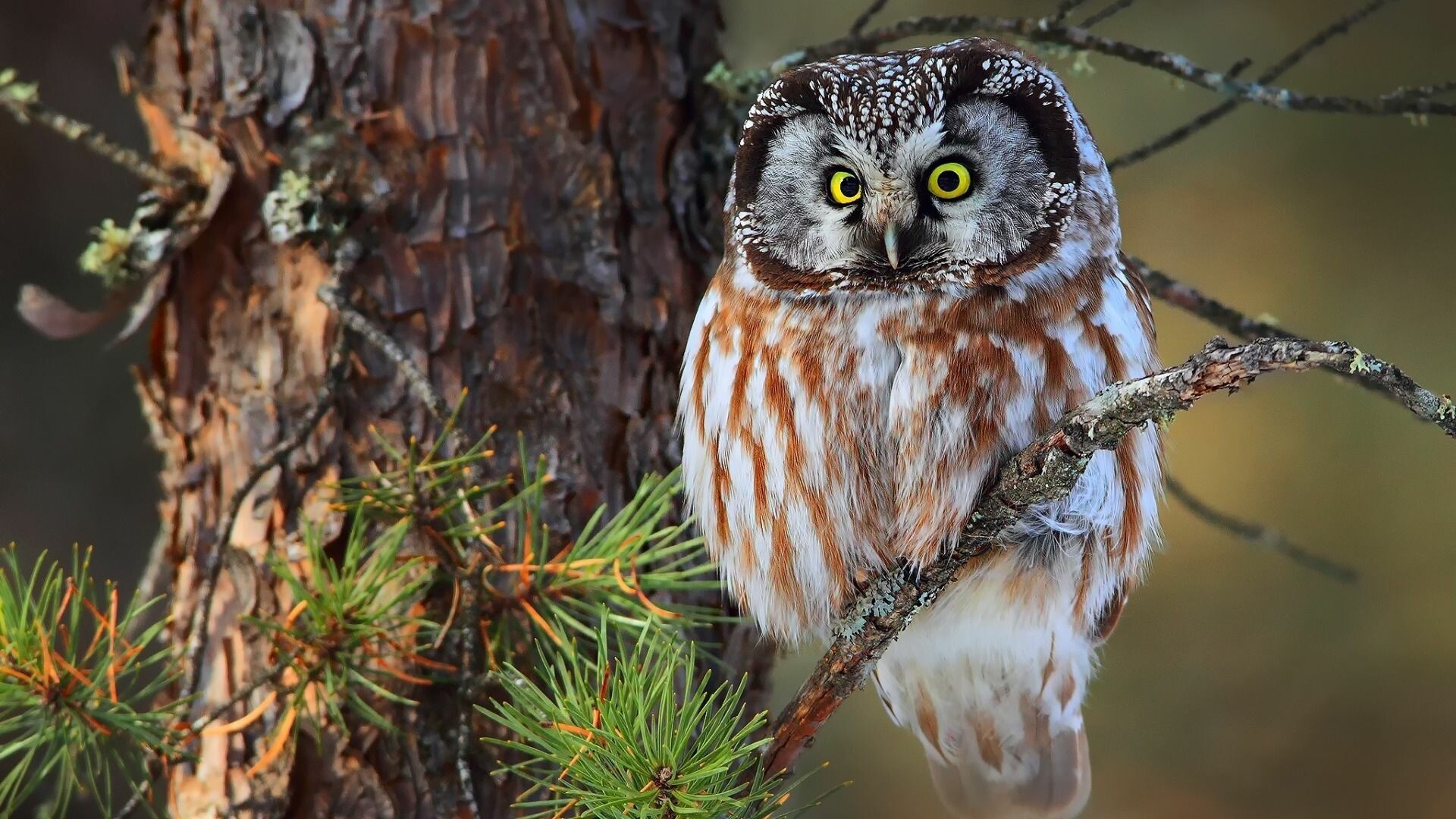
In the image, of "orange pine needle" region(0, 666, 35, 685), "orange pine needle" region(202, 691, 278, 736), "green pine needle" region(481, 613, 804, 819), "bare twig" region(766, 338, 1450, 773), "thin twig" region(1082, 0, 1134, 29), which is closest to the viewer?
"bare twig" region(766, 338, 1450, 773)

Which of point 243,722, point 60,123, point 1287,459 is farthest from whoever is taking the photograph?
point 1287,459

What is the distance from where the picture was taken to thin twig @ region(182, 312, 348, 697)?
73.6 inches

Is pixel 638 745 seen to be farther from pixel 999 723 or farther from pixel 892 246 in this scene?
pixel 999 723

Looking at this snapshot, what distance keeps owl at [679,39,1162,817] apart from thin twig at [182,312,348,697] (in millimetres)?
604

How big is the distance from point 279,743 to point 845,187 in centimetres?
128

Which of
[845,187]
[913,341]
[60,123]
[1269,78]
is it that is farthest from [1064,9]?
[60,123]

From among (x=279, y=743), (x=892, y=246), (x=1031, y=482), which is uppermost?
(x=892, y=246)

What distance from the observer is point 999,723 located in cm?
255

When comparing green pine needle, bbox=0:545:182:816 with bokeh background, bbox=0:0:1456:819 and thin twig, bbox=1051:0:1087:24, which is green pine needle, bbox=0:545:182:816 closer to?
thin twig, bbox=1051:0:1087:24

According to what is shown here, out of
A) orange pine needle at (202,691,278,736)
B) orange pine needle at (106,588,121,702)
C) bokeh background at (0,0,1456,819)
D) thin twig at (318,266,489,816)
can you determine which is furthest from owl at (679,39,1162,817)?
bokeh background at (0,0,1456,819)

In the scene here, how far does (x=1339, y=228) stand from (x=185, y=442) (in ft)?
12.7

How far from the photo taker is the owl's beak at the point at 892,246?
1800 millimetres

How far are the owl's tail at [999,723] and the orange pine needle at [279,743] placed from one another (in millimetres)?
1112

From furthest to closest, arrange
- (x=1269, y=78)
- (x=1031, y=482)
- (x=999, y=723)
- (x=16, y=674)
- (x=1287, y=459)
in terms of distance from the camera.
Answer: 1. (x=1287, y=459)
2. (x=999, y=723)
3. (x=1269, y=78)
4. (x=16, y=674)
5. (x=1031, y=482)
